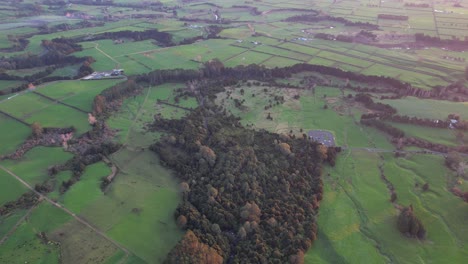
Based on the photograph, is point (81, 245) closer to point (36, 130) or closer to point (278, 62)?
point (36, 130)

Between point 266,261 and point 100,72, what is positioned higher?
point 100,72

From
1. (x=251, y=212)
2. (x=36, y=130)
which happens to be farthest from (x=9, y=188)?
(x=251, y=212)

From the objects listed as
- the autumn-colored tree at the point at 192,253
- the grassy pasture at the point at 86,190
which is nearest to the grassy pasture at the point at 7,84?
the grassy pasture at the point at 86,190

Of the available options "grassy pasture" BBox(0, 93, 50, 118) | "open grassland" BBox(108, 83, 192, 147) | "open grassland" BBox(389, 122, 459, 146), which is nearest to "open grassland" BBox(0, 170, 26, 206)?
"open grassland" BBox(108, 83, 192, 147)

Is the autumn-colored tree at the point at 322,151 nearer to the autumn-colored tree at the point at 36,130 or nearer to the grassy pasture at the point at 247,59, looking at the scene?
the grassy pasture at the point at 247,59

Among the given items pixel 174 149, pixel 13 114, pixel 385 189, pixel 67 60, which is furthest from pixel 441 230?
pixel 67 60

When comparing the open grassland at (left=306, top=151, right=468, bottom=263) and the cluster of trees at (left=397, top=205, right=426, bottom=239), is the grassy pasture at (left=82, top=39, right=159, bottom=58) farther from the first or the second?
the cluster of trees at (left=397, top=205, right=426, bottom=239)

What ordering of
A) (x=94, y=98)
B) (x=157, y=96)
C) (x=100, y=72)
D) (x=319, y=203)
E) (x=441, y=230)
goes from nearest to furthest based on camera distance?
(x=441, y=230), (x=319, y=203), (x=94, y=98), (x=157, y=96), (x=100, y=72)

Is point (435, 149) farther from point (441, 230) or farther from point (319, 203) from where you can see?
point (319, 203)
